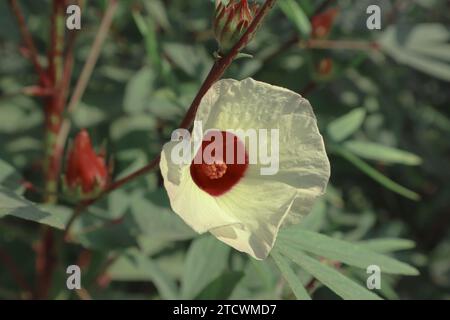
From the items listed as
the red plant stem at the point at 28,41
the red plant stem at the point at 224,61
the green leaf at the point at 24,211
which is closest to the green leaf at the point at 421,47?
the red plant stem at the point at 28,41

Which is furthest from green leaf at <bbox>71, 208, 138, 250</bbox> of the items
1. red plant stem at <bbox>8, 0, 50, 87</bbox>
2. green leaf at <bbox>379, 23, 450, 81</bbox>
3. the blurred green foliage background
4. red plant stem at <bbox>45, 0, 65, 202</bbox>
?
green leaf at <bbox>379, 23, 450, 81</bbox>

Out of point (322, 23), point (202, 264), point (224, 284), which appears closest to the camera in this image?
point (224, 284)

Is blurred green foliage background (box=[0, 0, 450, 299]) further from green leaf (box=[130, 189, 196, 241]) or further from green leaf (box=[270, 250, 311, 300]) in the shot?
green leaf (box=[270, 250, 311, 300])

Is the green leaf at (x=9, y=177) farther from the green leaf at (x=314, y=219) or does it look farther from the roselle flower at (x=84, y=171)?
the green leaf at (x=314, y=219)

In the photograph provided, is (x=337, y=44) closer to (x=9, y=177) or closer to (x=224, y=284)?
(x=224, y=284)

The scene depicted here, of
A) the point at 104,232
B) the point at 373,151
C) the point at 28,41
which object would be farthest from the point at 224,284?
the point at 28,41
